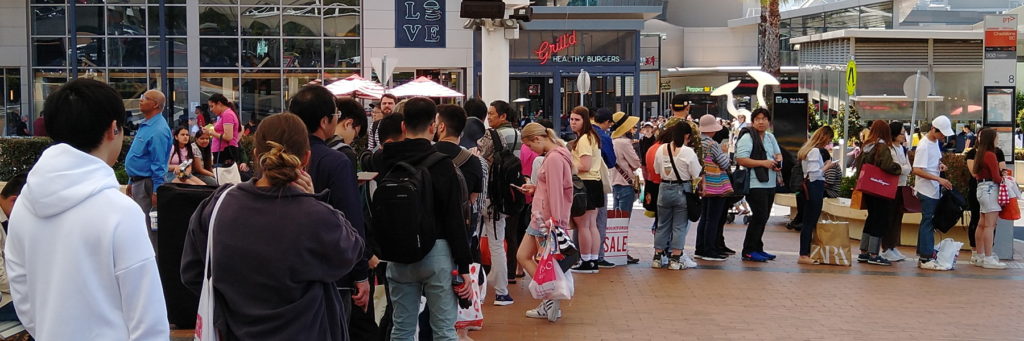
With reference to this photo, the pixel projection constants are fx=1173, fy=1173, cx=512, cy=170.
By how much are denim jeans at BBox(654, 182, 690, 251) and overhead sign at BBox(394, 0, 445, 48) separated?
77.2 ft

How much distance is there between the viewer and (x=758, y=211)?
12414mm

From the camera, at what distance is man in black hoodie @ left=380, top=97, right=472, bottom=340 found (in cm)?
614

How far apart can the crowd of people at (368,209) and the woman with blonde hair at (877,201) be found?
2cm

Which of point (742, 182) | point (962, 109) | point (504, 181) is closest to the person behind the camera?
A: point (504, 181)

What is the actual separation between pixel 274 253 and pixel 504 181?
4.89 m

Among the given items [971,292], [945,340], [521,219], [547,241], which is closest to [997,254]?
[971,292]

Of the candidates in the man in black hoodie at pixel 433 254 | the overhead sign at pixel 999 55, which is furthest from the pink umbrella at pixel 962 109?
the man in black hoodie at pixel 433 254

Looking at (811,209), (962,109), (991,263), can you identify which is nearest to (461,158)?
(811,209)

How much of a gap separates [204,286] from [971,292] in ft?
28.4

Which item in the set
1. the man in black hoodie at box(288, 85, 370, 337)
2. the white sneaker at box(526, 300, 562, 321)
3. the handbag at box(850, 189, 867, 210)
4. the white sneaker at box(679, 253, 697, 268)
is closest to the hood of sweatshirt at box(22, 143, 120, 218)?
the man in black hoodie at box(288, 85, 370, 337)

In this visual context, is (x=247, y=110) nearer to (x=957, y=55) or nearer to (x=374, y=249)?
(x=957, y=55)

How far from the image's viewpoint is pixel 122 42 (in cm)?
3459

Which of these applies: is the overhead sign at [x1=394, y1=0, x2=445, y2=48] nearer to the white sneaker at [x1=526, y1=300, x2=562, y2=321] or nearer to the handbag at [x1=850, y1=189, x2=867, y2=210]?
the handbag at [x1=850, y1=189, x2=867, y2=210]

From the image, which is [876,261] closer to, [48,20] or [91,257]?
[91,257]
